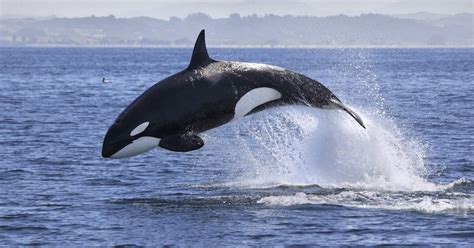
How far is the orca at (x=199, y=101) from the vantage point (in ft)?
63.4

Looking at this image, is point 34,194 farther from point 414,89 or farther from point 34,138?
point 414,89

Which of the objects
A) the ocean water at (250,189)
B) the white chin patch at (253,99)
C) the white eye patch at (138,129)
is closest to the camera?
the ocean water at (250,189)

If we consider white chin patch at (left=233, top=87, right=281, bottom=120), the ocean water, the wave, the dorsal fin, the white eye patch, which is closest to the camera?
the ocean water

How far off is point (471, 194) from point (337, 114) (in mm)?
5346

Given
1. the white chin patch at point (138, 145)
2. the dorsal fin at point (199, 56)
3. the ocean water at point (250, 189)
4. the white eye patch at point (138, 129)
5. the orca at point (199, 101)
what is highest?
the dorsal fin at point (199, 56)

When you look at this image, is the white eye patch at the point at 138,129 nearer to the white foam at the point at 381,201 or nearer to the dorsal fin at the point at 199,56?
the dorsal fin at the point at 199,56

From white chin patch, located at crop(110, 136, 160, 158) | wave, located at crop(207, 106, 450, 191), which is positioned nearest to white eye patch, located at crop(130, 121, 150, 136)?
white chin patch, located at crop(110, 136, 160, 158)

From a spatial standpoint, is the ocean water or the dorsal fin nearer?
the ocean water

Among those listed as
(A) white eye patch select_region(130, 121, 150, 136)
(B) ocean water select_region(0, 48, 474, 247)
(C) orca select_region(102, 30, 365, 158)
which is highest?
(C) orca select_region(102, 30, 365, 158)

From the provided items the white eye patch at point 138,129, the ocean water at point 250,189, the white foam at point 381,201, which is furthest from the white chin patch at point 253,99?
the white foam at point 381,201

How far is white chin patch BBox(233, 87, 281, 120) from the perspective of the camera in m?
20.0

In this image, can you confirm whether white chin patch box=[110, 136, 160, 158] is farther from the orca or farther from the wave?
the wave

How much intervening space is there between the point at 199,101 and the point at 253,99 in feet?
3.94

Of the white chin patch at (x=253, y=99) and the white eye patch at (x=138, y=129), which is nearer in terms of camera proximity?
the white eye patch at (x=138, y=129)
